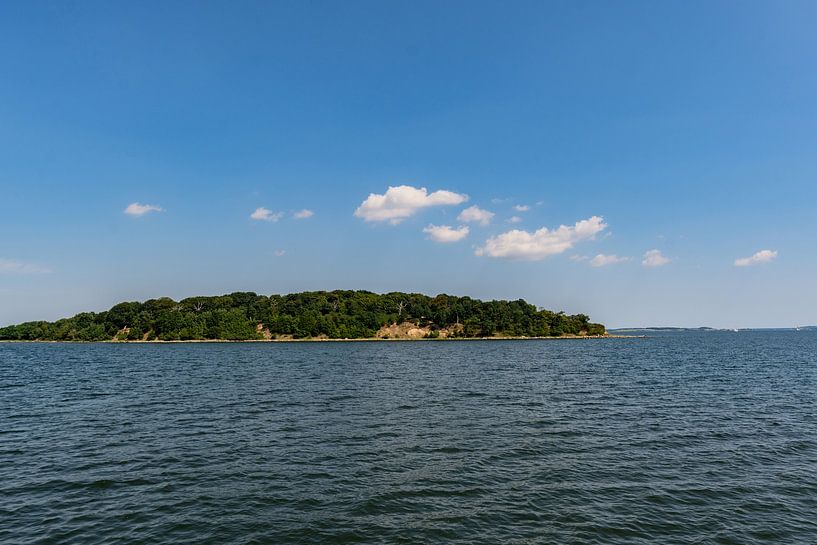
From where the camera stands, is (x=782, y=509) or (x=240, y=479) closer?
(x=782, y=509)

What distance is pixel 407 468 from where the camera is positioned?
24531 millimetres

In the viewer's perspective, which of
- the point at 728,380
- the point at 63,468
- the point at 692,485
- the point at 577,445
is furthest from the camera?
the point at 728,380

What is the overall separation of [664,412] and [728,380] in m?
34.6

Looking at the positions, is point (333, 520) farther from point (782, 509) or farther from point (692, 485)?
point (782, 509)

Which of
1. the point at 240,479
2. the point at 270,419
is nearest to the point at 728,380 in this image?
the point at 270,419

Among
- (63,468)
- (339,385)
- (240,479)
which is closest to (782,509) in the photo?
(240,479)

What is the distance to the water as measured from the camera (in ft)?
58.2

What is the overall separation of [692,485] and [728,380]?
5497 centimetres

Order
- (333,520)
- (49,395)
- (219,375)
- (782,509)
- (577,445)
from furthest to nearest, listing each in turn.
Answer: (219,375) < (49,395) < (577,445) < (782,509) < (333,520)

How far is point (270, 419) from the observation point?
37188mm

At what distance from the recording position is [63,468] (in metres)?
24.8

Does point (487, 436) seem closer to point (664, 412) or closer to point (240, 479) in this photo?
point (240, 479)

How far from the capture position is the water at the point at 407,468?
17.7 meters

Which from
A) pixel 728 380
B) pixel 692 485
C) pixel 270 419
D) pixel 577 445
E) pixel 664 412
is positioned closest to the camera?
pixel 692 485
